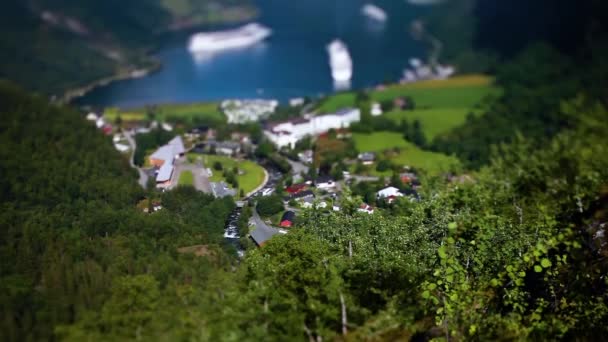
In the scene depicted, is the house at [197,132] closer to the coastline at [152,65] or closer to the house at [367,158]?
the house at [367,158]

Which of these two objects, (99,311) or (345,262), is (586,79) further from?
(99,311)

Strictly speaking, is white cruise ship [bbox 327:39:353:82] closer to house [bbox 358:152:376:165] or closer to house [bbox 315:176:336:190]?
house [bbox 358:152:376:165]

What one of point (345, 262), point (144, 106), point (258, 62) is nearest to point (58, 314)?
point (345, 262)

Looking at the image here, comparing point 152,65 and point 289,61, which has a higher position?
point 152,65

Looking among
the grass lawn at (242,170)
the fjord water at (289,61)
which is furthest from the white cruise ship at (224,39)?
the grass lawn at (242,170)

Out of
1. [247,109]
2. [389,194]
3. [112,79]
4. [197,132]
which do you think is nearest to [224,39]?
[112,79]

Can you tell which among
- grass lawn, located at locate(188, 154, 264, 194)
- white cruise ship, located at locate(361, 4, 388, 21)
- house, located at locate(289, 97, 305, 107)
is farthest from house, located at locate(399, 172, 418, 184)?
white cruise ship, located at locate(361, 4, 388, 21)

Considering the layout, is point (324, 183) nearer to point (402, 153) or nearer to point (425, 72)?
point (402, 153)

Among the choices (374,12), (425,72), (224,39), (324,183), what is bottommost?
(324,183)
